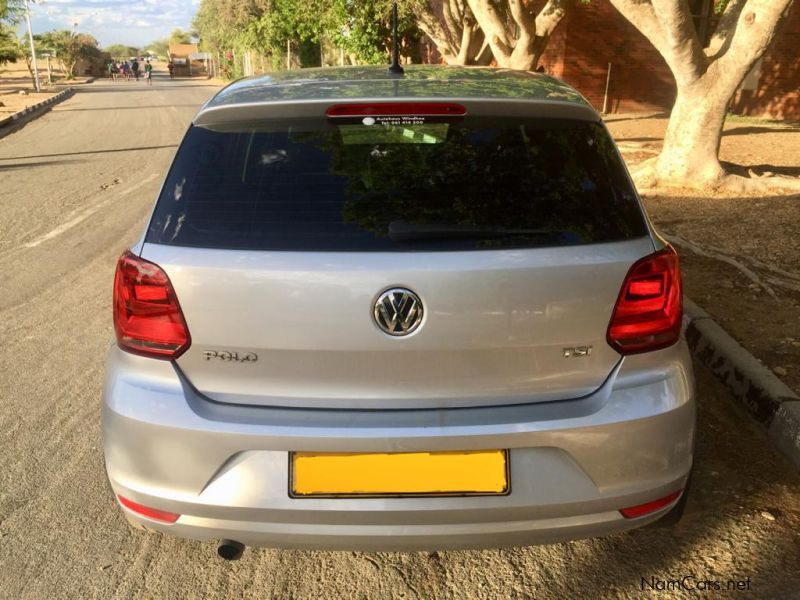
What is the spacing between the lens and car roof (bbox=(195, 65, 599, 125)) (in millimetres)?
2203

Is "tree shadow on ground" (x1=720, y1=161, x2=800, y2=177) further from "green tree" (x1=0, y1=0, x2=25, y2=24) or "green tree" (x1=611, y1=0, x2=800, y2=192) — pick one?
"green tree" (x1=0, y1=0, x2=25, y2=24)

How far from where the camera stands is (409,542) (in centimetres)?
200

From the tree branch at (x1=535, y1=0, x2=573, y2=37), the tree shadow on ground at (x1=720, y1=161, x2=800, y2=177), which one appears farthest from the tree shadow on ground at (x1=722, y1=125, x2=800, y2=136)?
the tree shadow on ground at (x1=720, y1=161, x2=800, y2=177)

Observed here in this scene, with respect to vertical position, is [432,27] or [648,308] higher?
[432,27]

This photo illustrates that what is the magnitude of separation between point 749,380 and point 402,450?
100 inches

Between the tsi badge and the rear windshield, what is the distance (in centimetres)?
31

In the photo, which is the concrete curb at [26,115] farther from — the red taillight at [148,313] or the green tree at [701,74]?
the red taillight at [148,313]

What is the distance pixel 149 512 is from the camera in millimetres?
2154

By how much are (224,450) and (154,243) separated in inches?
26.2

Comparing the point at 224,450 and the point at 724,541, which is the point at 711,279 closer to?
the point at 724,541

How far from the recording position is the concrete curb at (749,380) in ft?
10.8

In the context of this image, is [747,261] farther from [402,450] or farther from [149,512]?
[149,512]

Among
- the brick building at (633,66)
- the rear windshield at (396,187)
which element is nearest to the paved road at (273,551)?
the rear windshield at (396,187)

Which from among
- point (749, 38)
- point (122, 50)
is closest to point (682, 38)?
point (749, 38)
